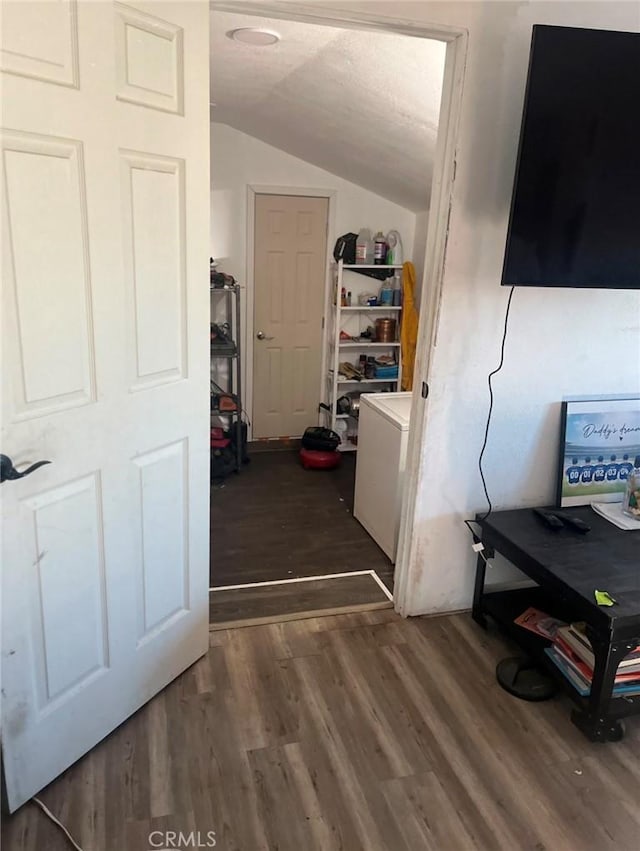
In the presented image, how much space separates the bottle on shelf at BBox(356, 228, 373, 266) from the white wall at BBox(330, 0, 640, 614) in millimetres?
2291

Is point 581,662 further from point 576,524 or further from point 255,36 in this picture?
point 255,36

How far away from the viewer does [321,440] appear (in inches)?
170

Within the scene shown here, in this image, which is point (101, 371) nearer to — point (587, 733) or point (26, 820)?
point (26, 820)

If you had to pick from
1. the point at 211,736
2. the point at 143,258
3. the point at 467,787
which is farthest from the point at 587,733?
the point at 143,258

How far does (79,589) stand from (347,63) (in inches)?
81.3

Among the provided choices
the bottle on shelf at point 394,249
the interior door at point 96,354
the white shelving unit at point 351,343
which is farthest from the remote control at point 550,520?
the bottle on shelf at point 394,249

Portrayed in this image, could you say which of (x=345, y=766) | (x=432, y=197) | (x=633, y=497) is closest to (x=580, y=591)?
(x=633, y=497)

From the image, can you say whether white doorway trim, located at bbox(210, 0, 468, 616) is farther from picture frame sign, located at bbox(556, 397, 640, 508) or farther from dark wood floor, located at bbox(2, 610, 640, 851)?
picture frame sign, located at bbox(556, 397, 640, 508)

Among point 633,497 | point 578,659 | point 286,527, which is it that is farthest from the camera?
point 286,527

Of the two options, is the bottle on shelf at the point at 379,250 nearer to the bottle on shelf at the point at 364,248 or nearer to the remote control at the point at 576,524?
the bottle on shelf at the point at 364,248

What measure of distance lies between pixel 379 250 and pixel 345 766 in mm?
3445

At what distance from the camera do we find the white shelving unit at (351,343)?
4488mm

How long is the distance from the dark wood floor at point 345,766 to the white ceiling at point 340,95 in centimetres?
214

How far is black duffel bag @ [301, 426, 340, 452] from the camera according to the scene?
14.1ft
